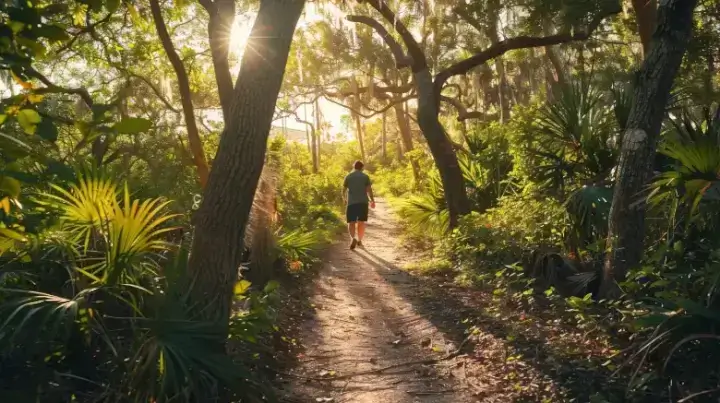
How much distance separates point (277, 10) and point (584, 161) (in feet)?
16.0

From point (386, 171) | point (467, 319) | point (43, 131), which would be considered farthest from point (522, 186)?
point (386, 171)

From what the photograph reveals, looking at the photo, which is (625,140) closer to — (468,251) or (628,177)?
(628,177)

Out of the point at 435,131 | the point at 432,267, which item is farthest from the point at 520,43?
the point at 432,267

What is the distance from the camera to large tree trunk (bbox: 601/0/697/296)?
5.59 meters

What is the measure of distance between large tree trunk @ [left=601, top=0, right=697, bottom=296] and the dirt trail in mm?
1769

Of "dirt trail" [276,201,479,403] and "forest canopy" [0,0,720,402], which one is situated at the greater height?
"forest canopy" [0,0,720,402]

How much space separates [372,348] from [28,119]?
5.20 m

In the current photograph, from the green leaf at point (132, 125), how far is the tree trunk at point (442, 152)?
33.7 feet

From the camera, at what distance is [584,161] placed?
808 centimetres

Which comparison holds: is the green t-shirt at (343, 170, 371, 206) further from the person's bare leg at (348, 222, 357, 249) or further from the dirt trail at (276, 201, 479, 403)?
the dirt trail at (276, 201, 479, 403)

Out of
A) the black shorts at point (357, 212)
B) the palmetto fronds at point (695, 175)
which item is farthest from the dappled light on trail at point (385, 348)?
the black shorts at point (357, 212)

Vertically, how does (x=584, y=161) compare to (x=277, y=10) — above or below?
below

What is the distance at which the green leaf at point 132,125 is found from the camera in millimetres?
1927

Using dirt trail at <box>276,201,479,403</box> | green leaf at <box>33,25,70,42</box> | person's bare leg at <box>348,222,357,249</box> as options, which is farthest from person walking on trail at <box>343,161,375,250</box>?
green leaf at <box>33,25,70,42</box>
